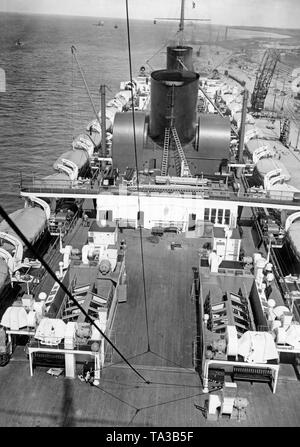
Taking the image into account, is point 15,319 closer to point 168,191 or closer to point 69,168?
point 168,191

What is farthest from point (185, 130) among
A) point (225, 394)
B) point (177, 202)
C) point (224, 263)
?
point (225, 394)

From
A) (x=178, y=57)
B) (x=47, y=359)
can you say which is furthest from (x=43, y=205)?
(x=178, y=57)

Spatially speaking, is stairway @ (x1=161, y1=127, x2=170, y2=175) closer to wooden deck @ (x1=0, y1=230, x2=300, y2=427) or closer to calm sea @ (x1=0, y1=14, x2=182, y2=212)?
wooden deck @ (x1=0, y1=230, x2=300, y2=427)

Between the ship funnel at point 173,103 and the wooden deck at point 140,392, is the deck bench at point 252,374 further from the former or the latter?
the ship funnel at point 173,103

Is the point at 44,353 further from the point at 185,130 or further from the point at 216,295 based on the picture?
the point at 185,130

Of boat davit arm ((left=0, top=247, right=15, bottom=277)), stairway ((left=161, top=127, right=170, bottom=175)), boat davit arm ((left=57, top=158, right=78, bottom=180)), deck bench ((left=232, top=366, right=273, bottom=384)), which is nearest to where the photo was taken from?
deck bench ((left=232, top=366, right=273, bottom=384))

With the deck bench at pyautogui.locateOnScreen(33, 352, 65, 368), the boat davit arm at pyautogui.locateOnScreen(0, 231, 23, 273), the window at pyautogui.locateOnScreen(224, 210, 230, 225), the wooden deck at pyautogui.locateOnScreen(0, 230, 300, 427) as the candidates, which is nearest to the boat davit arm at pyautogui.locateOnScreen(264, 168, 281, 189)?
the window at pyautogui.locateOnScreen(224, 210, 230, 225)

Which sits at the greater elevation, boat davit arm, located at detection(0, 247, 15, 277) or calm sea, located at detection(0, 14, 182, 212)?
boat davit arm, located at detection(0, 247, 15, 277)
